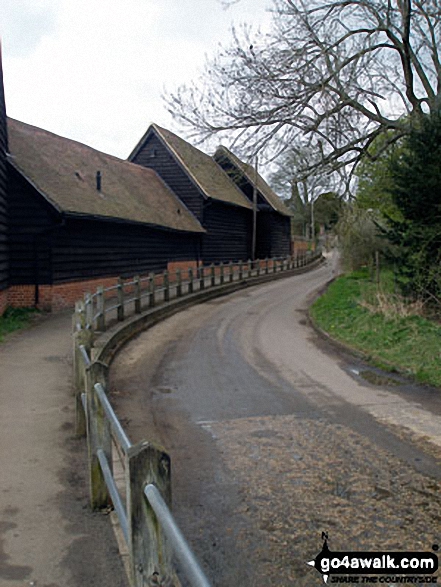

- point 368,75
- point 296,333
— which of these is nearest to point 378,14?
point 368,75

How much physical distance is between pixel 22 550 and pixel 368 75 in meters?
14.6

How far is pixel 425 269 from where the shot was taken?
12555 mm

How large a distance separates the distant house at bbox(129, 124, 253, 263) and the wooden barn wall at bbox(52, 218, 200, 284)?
153 inches

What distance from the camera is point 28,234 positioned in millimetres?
15547

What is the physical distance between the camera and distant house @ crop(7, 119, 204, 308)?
15.5 metres

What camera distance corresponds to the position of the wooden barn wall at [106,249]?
16.2 meters

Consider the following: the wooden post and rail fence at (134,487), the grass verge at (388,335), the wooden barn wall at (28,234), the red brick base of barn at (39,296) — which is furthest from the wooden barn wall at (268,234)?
the wooden post and rail fence at (134,487)

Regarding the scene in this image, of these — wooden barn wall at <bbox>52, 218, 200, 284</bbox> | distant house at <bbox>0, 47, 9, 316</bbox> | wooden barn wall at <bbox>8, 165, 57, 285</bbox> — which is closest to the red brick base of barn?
wooden barn wall at <bbox>8, 165, 57, 285</bbox>

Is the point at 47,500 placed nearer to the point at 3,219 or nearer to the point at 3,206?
the point at 3,219

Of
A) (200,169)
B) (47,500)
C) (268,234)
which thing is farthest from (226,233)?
(47,500)

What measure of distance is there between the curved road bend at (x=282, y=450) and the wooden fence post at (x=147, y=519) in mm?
1122

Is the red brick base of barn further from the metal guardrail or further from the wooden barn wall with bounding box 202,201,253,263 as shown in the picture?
the wooden barn wall with bounding box 202,201,253,263

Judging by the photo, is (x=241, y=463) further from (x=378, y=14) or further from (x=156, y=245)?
(x=156, y=245)

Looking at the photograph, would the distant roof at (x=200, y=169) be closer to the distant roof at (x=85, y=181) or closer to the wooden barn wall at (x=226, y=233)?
the wooden barn wall at (x=226, y=233)
